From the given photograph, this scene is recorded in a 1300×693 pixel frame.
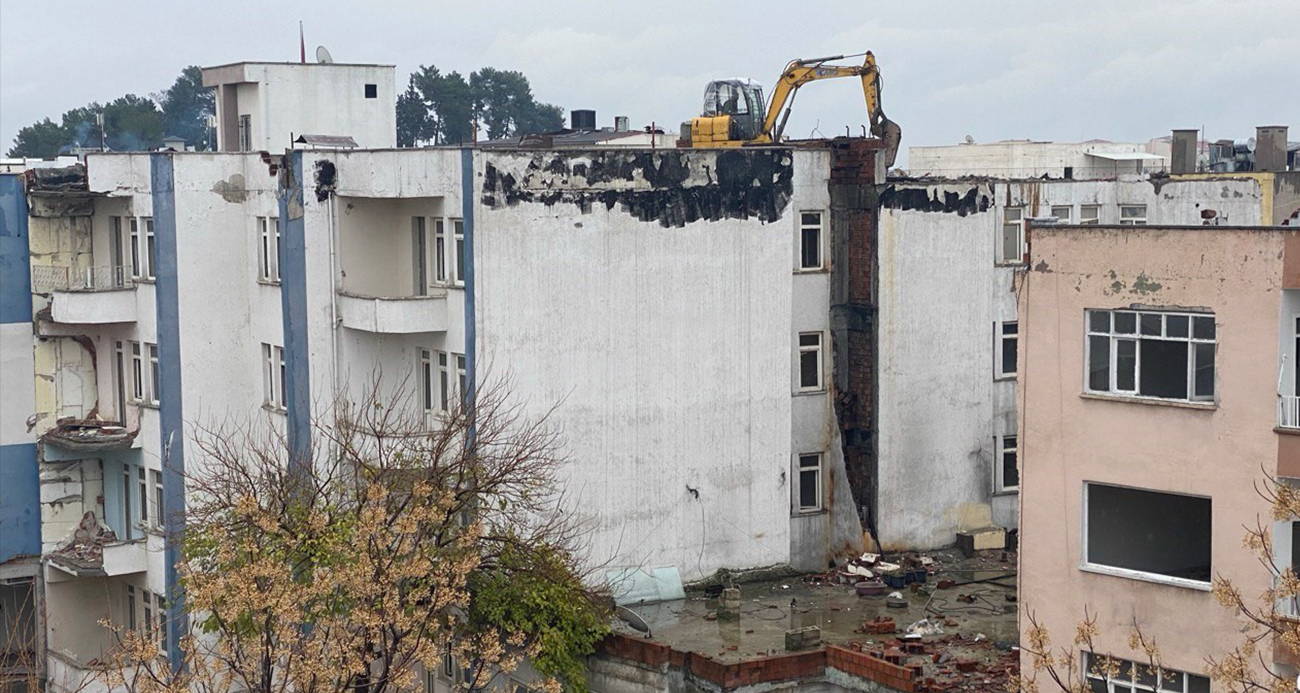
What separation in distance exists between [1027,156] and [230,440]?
33.3m

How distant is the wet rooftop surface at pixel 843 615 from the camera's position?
88.8ft

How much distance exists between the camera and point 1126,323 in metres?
21.6

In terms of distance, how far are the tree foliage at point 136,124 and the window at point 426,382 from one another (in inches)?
2443

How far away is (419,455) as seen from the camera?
90.9ft

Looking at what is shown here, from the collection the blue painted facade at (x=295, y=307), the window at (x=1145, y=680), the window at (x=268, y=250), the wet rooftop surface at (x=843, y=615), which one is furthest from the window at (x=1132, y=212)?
the window at (x=268, y=250)

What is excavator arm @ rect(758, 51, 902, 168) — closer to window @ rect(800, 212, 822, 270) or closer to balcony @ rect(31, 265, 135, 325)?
window @ rect(800, 212, 822, 270)

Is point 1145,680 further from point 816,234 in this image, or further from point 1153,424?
point 816,234

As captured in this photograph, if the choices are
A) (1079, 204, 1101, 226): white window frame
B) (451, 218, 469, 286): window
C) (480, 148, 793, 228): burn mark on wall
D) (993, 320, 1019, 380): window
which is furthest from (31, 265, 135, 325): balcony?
(1079, 204, 1101, 226): white window frame

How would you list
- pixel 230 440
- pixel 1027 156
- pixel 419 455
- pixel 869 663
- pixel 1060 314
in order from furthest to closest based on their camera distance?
pixel 1027 156 < pixel 230 440 < pixel 419 455 < pixel 869 663 < pixel 1060 314

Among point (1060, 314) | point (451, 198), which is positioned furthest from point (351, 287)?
point (1060, 314)

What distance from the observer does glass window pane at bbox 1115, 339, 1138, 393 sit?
21.6 meters

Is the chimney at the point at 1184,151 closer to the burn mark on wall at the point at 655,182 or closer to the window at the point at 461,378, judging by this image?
the burn mark on wall at the point at 655,182

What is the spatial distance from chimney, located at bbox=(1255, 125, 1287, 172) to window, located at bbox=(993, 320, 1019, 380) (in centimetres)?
1371

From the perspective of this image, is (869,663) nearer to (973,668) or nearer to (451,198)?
(973,668)
